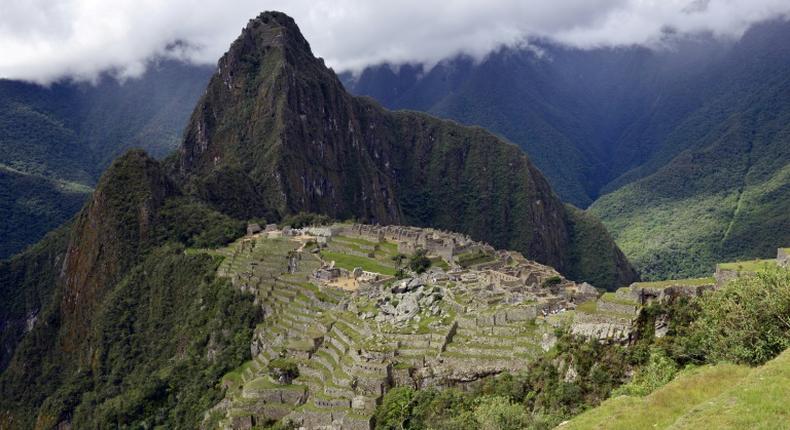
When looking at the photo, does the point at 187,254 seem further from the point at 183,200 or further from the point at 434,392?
the point at 434,392

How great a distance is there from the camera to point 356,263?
7794cm

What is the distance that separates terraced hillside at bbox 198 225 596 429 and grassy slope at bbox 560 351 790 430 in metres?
14.0

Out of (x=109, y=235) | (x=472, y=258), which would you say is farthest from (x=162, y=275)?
(x=472, y=258)

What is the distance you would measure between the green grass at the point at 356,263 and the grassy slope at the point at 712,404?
158 ft

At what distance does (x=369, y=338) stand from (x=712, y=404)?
1089 inches

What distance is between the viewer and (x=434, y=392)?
4050 centimetres

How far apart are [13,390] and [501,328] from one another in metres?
103

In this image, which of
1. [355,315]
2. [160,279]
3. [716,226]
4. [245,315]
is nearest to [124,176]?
[160,279]

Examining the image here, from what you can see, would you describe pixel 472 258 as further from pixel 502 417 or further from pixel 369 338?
pixel 502 417

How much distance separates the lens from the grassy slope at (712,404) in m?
19.0

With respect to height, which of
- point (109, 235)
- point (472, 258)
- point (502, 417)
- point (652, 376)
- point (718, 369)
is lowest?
point (502, 417)

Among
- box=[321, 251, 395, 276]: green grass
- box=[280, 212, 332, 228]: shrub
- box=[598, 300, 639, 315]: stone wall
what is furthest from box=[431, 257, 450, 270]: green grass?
box=[598, 300, 639, 315]: stone wall

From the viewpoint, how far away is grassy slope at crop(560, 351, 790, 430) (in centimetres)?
1903

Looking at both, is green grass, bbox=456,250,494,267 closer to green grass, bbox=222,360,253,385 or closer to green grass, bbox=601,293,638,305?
green grass, bbox=222,360,253,385
